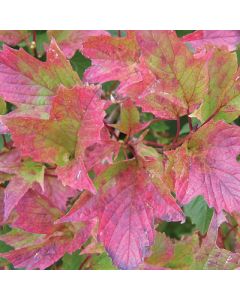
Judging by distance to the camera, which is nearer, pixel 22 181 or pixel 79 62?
pixel 22 181

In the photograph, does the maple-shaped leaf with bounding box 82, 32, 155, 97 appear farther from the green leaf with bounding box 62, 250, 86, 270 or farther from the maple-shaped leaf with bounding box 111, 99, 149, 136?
the green leaf with bounding box 62, 250, 86, 270

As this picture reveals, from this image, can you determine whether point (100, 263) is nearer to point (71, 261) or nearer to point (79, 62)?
point (71, 261)

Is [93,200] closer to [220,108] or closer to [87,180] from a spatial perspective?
[87,180]

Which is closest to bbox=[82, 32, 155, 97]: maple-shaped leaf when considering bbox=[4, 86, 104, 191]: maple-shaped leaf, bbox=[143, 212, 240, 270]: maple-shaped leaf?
bbox=[4, 86, 104, 191]: maple-shaped leaf

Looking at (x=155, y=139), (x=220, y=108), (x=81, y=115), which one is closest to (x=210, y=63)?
(x=220, y=108)

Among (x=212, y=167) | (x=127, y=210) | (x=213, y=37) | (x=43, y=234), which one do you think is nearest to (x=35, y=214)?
(x=43, y=234)

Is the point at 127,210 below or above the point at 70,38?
below
